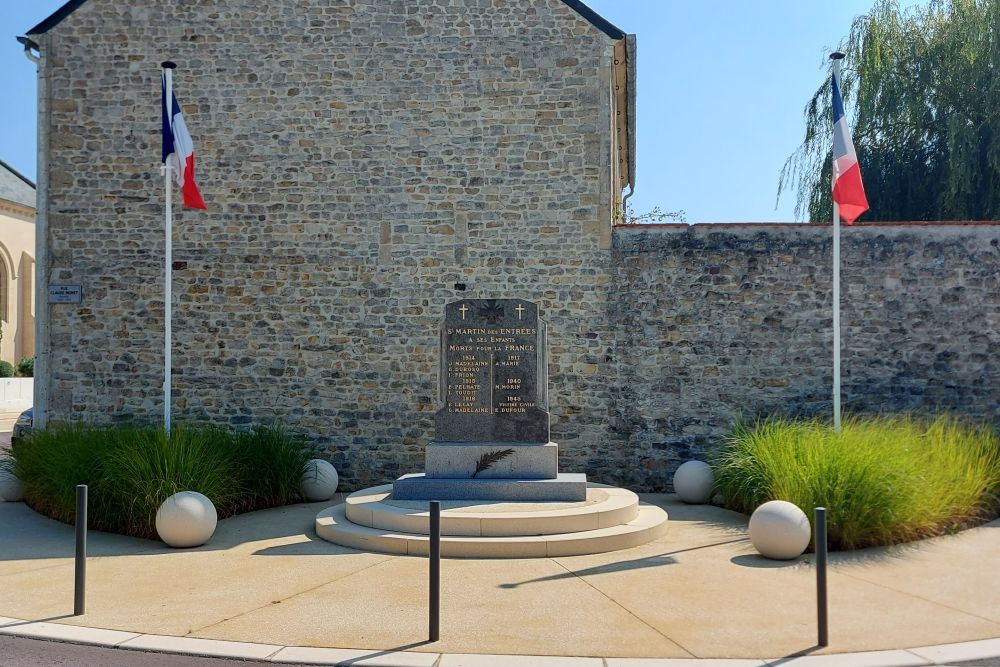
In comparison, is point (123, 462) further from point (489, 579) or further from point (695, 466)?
point (695, 466)

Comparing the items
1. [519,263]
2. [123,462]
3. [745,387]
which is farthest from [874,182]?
[123,462]

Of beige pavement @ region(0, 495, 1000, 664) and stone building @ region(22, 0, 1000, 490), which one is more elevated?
stone building @ region(22, 0, 1000, 490)

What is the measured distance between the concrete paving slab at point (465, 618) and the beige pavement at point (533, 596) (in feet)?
0.05

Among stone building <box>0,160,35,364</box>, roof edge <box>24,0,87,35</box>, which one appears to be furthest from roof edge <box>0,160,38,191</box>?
roof edge <box>24,0,87,35</box>

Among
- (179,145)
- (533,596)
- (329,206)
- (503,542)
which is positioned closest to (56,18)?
(179,145)

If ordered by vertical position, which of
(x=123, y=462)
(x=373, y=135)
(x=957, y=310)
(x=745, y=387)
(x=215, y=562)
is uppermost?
(x=373, y=135)

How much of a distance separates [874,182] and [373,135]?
11354 mm

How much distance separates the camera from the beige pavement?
A: 545 cm

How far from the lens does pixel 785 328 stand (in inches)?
469

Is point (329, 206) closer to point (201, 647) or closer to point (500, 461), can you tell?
point (500, 461)

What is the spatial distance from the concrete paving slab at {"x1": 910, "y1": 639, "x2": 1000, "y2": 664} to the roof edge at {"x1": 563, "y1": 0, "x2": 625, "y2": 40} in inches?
369

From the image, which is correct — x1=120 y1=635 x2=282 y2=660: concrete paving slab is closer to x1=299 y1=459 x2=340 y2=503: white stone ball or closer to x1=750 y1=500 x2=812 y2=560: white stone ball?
x1=750 y1=500 x2=812 y2=560: white stone ball

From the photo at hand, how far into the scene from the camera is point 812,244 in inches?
470

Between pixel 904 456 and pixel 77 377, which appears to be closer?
pixel 904 456
